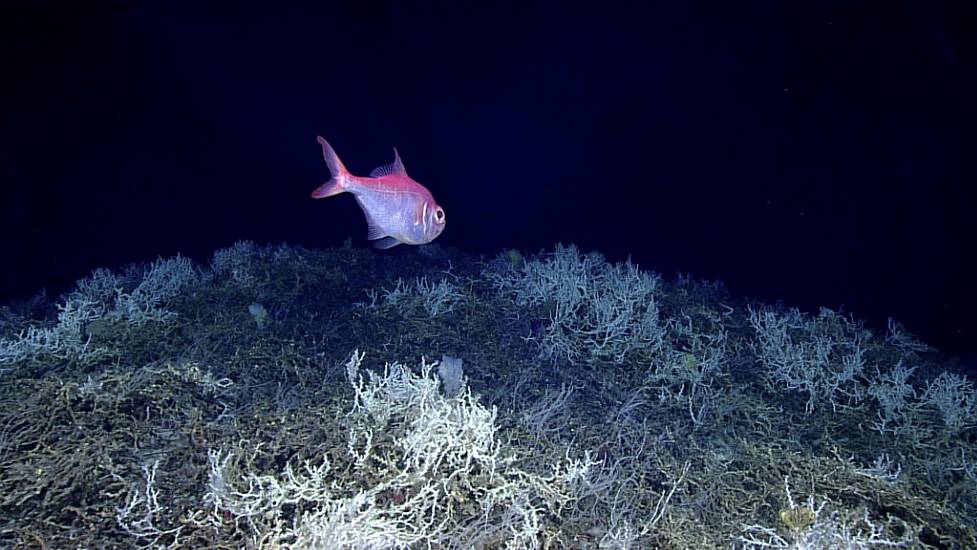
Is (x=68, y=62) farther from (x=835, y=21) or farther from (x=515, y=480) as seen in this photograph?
(x=835, y=21)

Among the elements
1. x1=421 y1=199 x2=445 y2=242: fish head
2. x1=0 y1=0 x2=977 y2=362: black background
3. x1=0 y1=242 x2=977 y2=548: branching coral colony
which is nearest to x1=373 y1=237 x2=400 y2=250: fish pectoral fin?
x1=421 y1=199 x2=445 y2=242: fish head

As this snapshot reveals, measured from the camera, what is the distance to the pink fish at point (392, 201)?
376 cm

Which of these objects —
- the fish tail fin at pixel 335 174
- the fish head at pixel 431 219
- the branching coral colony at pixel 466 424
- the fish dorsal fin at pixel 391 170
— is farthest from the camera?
the fish dorsal fin at pixel 391 170

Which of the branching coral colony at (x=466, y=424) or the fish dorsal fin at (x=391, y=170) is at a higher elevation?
the fish dorsal fin at (x=391, y=170)

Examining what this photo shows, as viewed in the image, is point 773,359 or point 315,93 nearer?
point 773,359

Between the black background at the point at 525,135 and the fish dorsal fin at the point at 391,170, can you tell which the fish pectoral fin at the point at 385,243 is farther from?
the black background at the point at 525,135

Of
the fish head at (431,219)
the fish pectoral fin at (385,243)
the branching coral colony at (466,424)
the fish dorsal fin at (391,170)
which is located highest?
the fish dorsal fin at (391,170)

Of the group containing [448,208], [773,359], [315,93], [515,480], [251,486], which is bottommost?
[448,208]

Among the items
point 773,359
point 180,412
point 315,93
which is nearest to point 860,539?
point 773,359

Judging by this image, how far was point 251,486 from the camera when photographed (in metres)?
2.48

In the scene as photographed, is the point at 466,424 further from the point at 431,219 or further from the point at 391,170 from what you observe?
the point at 391,170

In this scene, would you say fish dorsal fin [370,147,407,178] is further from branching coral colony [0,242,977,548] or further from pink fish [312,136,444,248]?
branching coral colony [0,242,977,548]

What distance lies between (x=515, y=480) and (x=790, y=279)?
1125cm

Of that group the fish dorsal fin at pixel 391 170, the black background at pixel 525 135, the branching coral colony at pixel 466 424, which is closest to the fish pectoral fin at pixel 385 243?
the fish dorsal fin at pixel 391 170
